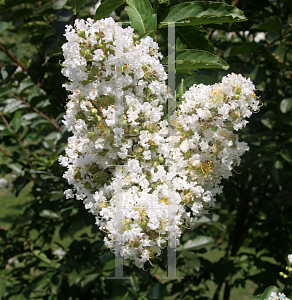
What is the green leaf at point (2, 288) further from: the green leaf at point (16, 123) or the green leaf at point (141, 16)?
the green leaf at point (141, 16)

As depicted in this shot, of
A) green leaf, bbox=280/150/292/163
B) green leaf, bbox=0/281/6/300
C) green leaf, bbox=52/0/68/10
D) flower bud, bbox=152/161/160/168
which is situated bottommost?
green leaf, bbox=0/281/6/300

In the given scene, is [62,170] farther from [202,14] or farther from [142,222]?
[202,14]

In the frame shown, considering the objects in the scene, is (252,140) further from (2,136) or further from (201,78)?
(2,136)

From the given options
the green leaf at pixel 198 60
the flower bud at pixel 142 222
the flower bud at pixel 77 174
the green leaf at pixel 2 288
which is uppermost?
the green leaf at pixel 198 60

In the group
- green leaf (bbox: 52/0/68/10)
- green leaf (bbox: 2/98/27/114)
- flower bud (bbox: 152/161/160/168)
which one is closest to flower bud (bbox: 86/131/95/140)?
flower bud (bbox: 152/161/160/168)

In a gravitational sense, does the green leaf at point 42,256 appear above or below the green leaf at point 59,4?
below

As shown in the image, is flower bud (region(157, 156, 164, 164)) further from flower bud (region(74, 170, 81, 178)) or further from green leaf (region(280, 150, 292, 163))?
green leaf (region(280, 150, 292, 163))

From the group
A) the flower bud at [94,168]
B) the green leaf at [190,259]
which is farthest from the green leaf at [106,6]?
the green leaf at [190,259]
